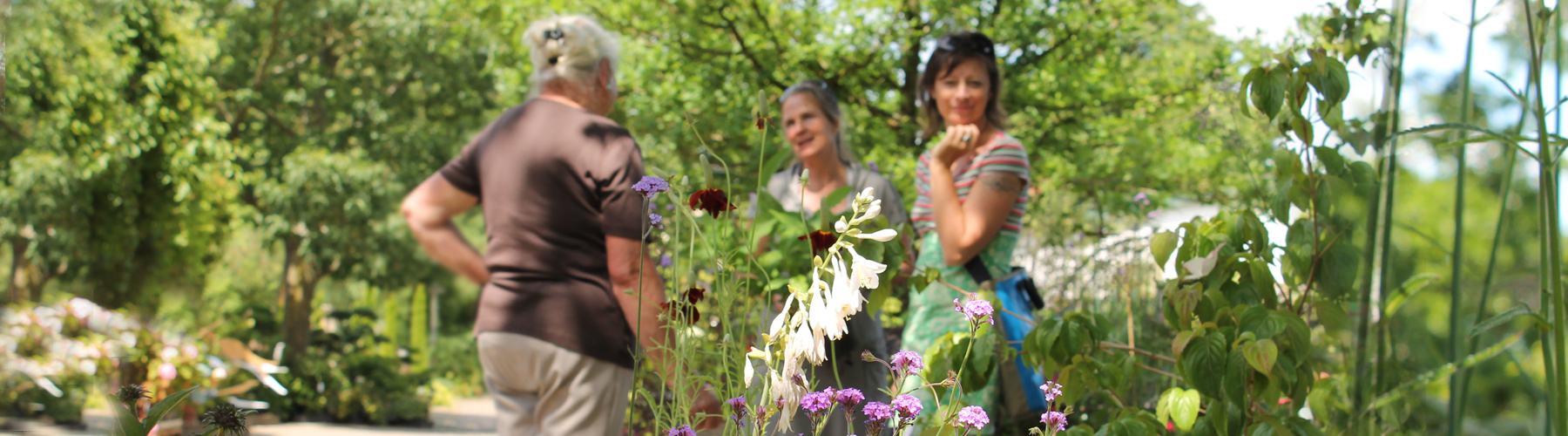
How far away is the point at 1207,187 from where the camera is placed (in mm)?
5316

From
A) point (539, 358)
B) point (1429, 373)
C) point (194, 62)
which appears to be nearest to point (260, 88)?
point (194, 62)

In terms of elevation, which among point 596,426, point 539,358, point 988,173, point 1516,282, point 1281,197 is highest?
point 988,173

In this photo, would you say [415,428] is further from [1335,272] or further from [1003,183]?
[1335,272]

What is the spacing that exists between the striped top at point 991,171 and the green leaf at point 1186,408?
0.70m

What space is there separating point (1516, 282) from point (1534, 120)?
0.10m

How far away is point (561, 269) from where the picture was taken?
170 cm

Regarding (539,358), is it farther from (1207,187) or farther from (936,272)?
(1207,187)

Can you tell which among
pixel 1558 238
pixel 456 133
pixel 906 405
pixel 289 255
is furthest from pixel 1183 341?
pixel 289 255

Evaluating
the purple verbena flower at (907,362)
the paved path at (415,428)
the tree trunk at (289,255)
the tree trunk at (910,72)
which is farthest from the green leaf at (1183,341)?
the tree trunk at (289,255)

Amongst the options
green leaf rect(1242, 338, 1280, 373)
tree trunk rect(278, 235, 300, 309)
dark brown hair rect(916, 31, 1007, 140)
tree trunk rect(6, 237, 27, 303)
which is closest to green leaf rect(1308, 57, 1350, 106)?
green leaf rect(1242, 338, 1280, 373)

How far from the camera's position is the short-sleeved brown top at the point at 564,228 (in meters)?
1.65

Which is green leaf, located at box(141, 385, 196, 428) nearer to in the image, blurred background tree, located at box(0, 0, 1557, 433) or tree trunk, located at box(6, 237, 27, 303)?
blurred background tree, located at box(0, 0, 1557, 433)

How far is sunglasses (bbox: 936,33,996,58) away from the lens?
6.13 feet

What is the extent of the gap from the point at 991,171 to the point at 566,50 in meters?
0.91
